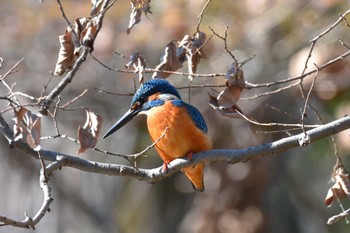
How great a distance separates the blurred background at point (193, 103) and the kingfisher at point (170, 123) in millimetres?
3058

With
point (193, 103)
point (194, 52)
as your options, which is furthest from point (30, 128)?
point (193, 103)

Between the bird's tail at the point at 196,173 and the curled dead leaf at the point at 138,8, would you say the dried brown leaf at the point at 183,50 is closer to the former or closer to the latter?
the curled dead leaf at the point at 138,8

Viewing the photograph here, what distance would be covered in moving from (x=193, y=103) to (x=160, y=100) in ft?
12.2

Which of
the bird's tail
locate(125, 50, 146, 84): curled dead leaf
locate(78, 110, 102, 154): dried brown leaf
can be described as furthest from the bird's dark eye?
locate(78, 110, 102, 154): dried brown leaf

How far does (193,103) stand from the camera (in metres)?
8.07

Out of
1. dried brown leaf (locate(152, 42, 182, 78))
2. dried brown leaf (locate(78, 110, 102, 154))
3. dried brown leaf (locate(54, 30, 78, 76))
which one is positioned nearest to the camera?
dried brown leaf (locate(78, 110, 102, 154))

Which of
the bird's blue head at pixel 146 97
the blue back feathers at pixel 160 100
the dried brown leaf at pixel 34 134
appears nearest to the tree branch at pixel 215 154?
the dried brown leaf at pixel 34 134

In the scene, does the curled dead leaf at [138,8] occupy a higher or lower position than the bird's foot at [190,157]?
higher

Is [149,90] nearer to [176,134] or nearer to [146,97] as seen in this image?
[146,97]

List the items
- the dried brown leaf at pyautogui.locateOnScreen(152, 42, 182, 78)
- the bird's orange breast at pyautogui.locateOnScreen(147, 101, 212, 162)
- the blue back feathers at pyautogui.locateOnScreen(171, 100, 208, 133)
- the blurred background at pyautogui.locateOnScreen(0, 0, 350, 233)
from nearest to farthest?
1. the dried brown leaf at pyautogui.locateOnScreen(152, 42, 182, 78)
2. the bird's orange breast at pyautogui.locateOnScreen(147, 101, 212, 162)
3. the blue back feathers at pyautogui.locateOnScreen(171, 100, 208, 133)
4. the blurred background at pyautogui.locateOnScreen(0, 0, 350, 233)

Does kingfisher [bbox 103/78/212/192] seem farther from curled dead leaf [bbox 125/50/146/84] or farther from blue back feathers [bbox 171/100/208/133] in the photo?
curled dead leaf [bbox 125/50/146/84]

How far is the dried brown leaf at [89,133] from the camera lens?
3.20 m

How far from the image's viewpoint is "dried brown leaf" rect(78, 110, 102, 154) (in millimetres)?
3197

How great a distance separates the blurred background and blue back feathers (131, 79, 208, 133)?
9.83ft
